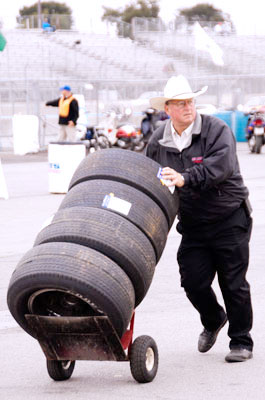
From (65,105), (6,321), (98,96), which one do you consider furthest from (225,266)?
(98,96)

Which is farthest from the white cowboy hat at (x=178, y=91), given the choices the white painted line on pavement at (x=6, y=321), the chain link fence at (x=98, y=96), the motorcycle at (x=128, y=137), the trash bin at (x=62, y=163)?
the chain link fence at (x=98, y=96)

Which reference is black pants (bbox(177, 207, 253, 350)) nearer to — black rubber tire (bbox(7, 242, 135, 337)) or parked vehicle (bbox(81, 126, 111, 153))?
black rubber tire (bbox(7, 242, 135, 337))

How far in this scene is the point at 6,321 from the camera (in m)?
6.85

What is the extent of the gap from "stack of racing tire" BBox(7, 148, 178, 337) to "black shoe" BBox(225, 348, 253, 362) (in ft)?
3.09

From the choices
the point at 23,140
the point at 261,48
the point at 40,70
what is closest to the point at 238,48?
the point at 261,48

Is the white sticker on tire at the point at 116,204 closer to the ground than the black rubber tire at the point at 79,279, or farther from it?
farther from it

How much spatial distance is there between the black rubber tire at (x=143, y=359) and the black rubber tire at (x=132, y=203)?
527mm

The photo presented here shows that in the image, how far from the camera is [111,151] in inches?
207

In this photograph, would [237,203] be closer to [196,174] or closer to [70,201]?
[196,174]

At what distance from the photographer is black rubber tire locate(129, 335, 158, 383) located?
4.96 meters

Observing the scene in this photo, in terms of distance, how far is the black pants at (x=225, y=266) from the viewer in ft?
17.9

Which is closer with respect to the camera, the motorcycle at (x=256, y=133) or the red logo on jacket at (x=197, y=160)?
the red logo on jacket at (x=197, y=160)

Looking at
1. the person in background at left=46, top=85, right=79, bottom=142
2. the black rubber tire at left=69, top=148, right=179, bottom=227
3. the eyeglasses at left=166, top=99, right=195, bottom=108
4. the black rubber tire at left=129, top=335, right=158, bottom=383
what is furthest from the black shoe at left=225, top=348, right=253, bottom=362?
the person in background at left=46, top=85, right=79, bottom=142

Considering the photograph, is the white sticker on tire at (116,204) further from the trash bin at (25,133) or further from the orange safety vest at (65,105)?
the trash bin at (25,133)
